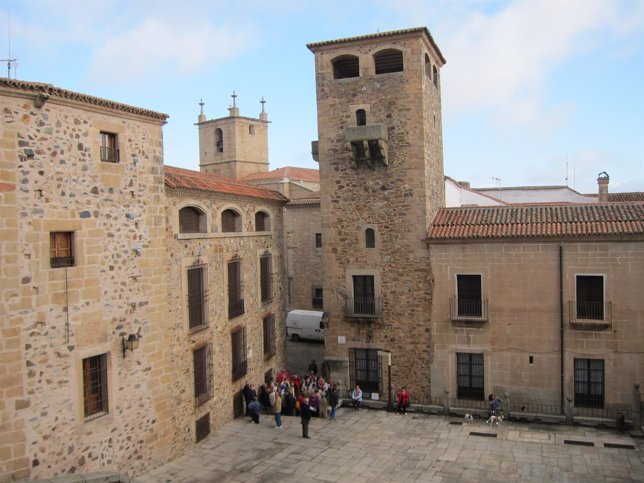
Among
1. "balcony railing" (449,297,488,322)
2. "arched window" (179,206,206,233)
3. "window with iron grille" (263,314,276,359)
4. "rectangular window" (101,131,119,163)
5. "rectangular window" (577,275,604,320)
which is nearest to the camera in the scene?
"rectangular window" (101,131,119,163)

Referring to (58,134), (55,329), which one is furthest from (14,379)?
(58,134)

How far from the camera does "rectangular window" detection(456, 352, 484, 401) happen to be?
20828mm

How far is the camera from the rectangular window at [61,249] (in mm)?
12883

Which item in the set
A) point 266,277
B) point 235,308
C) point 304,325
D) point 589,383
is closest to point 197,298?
point 235,308

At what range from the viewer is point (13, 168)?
12.1 m

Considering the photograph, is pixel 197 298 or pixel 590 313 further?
pixel 590 313

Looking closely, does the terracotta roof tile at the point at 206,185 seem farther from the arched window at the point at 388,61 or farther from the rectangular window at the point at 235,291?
the arched window at the point at 388,61

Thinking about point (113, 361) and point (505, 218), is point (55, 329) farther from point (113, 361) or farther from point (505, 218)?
point (505, 218)

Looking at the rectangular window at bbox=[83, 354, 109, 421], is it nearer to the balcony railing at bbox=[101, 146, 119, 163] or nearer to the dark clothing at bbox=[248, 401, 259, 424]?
the balcony railing at bbox=[101, 146, 119, 163]

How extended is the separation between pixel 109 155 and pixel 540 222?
14469 mm

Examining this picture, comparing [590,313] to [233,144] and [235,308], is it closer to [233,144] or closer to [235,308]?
[235,308]

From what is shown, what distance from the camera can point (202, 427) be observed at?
1792 cm

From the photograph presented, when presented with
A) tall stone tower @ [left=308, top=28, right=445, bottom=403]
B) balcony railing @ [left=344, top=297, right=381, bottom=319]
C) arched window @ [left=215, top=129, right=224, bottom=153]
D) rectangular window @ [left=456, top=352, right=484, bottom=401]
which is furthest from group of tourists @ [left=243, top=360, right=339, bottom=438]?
arched window @ [left=215, top=129, right=224, bottom=153]

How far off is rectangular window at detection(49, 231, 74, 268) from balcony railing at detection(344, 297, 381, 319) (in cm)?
1156
